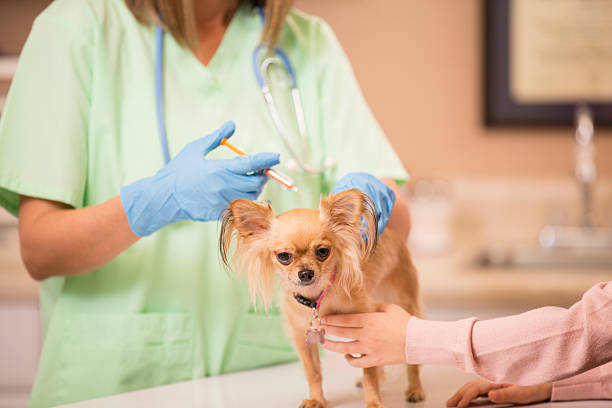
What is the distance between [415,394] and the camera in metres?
0.97

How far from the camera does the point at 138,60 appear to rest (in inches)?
48.5

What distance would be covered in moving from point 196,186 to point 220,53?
1.43 feet

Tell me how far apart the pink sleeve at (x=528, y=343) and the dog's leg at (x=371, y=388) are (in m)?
0.09

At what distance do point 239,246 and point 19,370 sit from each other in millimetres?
859

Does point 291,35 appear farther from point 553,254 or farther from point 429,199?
point 553,254

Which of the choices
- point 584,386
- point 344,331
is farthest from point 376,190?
point 584,386

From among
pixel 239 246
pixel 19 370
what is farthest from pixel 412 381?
pixel 19 370

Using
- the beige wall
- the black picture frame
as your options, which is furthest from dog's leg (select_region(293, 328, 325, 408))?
the black picture frame

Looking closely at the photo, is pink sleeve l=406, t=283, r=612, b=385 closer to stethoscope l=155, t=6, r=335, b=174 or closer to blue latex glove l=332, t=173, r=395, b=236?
blue latex glove l=332, t=173, r=395, b=236

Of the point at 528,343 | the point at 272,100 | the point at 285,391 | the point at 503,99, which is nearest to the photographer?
the point at 528,343

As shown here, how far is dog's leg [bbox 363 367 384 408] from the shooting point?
3.06 ft

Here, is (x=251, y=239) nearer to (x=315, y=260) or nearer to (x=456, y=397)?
(x=315, y=260)

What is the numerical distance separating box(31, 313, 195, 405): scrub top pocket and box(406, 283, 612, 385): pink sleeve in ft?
1.79

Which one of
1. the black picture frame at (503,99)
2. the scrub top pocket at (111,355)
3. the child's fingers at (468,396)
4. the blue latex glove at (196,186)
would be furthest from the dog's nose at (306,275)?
the black picture frame at (503,99)
